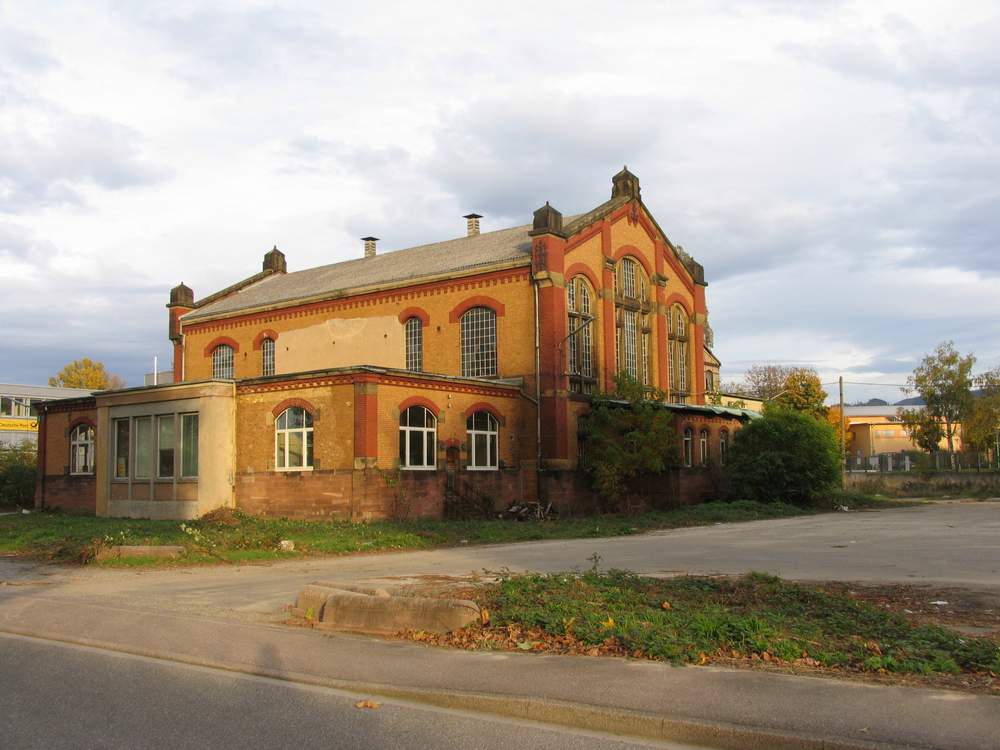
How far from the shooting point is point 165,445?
30.1 meters

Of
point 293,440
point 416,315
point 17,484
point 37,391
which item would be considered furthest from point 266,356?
point 37,391

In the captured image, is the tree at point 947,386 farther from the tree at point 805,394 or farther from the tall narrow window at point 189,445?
the tall narrow window at point 189,445

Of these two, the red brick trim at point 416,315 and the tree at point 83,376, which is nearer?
the red brick trim at point 416,315

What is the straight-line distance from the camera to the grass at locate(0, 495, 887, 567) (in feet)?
61.3

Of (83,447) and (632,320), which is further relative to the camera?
(632,320)

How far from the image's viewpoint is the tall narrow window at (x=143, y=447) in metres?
30.5

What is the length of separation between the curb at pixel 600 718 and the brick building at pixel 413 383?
61.4ft

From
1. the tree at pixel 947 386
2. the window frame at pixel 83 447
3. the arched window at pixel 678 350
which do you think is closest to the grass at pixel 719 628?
the window frame at pixel 83 447

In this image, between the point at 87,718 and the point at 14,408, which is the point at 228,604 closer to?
the point at 87,718

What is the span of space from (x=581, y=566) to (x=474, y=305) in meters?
19.9

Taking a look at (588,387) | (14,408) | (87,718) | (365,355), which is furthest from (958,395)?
(14,408)

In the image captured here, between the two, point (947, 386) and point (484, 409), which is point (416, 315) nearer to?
point (484, 409)

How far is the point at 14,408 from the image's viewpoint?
84.8 m

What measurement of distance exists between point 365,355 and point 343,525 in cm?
1409
